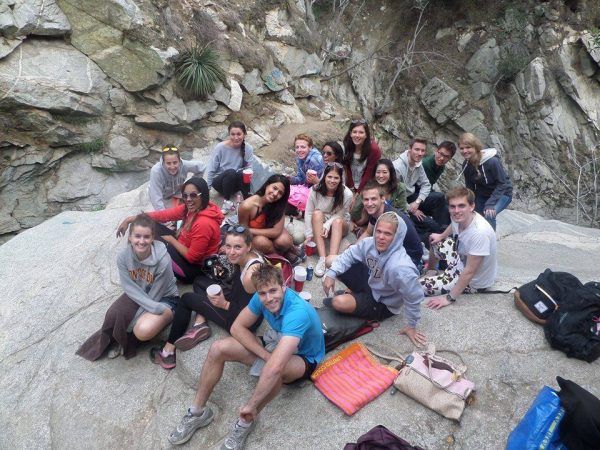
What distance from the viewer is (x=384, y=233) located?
10.9 ft

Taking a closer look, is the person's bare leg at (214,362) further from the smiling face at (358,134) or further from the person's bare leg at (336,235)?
the smiling face at (358,134)

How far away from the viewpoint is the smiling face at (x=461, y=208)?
369 cm

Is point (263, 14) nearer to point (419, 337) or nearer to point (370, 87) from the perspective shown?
point (370, 87)

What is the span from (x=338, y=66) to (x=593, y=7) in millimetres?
10345

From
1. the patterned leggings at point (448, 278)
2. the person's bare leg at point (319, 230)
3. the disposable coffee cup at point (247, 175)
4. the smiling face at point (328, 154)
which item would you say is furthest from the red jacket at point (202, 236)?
the patterned leggings at point (448, 278)

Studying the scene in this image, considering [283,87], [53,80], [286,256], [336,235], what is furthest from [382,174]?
[283,87]

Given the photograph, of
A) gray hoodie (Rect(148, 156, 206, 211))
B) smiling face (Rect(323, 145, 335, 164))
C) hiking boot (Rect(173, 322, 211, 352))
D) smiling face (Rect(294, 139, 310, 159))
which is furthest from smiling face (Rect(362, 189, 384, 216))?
gray hoodie (Rect(148, 156, 206, 211))

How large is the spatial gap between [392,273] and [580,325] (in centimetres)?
173

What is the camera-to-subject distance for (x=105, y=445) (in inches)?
124

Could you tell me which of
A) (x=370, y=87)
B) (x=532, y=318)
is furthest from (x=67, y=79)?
(x=370, y=87)

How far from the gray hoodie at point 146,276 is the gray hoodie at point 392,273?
1.63 m

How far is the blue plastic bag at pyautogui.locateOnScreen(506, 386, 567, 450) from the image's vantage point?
250 centimetres

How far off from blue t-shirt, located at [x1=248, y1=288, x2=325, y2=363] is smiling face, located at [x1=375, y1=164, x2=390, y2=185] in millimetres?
→ 2368

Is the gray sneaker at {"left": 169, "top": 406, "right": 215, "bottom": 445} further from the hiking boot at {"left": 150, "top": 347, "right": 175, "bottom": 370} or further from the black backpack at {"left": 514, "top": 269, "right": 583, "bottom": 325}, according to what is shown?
the black backpack at {"left": 514, "top": 269, "right": 583, "bottom": 325}
